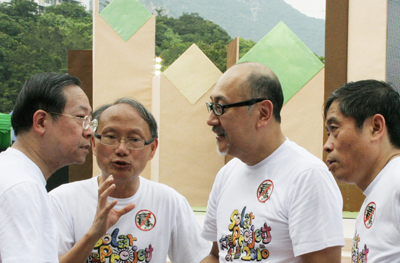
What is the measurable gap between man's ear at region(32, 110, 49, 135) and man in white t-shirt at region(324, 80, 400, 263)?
1.21m

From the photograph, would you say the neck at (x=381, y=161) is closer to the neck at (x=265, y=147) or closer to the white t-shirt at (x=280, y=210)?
the white t-shirt at (x=280, y=210)

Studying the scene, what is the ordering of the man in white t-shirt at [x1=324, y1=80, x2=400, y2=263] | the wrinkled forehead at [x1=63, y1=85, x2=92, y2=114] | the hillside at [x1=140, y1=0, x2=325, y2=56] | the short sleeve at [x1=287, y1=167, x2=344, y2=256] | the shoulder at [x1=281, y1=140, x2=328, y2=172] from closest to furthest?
the man in white t-shirt at [x1=324, y1=80, x2=400, y2=263] → the short sleeve at [x1=287, y1=167, x2=344, y2=256] → the shoulder at [x1=281, y1=140, x2=328, y2=172] → the wrinkled forehead at [x1=63, y1=85, x2=92, y2=114] → the hillside at [x1=140, y1=0, x2=325, y2=56]

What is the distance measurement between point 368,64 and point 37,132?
5.67m

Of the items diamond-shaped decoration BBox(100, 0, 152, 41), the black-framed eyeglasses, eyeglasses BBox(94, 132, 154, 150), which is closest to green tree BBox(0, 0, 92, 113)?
diamond-shaped decoration BBox(100, 0, 152, 41)

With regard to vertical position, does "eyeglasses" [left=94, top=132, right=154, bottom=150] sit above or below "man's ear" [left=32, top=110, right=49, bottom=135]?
below

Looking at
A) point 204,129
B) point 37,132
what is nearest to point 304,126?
point 204,129

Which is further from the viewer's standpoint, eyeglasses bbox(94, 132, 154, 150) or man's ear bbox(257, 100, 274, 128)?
eyeglasses bbox(94, 132, 154, 150)

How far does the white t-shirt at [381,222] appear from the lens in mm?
1437

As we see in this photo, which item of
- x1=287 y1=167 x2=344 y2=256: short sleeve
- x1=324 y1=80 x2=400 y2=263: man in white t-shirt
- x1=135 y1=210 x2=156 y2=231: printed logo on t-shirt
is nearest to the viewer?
x1=324 y1=80 x2=400 y2=263: man in white t-shirt

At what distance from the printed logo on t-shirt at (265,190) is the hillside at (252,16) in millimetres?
35830

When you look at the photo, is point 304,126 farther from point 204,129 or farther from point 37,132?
point 37,132

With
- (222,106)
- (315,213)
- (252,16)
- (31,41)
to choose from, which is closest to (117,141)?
(222,106)

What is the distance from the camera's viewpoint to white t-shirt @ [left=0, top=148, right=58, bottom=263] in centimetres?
135

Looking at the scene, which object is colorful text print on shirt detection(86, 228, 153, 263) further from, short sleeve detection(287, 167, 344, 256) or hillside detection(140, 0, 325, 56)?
hillside detection(140, 0, 325, 56)
